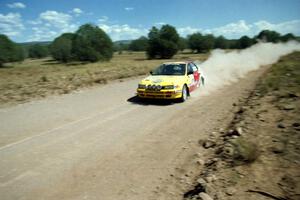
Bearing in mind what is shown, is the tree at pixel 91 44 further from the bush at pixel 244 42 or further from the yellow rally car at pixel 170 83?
the bush at pixel 244 42

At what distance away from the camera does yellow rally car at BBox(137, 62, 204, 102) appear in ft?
35.2

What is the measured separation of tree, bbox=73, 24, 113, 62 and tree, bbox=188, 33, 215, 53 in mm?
38576

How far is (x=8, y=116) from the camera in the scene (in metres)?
9.67

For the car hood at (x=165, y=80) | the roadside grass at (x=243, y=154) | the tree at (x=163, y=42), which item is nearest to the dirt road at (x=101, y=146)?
→ the car hood at (x=165, y=80)

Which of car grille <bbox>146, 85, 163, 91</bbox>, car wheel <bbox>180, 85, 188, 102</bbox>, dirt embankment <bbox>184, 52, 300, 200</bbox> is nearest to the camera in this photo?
dirt embankment <bbox>184, 52, 300, 200</bbox>

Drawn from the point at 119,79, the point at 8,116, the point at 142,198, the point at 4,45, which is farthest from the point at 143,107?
the point at 4,45

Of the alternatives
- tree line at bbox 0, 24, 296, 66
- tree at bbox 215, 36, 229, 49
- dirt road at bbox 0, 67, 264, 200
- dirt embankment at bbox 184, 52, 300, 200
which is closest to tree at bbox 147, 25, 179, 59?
tree line at bbox 0, 24, 296, 66

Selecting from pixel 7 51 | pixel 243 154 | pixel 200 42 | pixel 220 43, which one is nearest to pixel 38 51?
pixel 7 51

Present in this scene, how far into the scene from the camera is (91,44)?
5706 centimetres

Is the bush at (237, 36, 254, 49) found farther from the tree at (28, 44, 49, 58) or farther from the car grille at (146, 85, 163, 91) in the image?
the car grille at (146, 85, 163, 91)

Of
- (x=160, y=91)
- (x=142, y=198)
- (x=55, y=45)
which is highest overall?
(x=55, y=45)

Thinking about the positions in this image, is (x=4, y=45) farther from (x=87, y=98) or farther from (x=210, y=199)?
(x=210, y=199)

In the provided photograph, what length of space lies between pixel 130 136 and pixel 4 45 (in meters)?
62.0

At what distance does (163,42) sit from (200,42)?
25.6 meters
